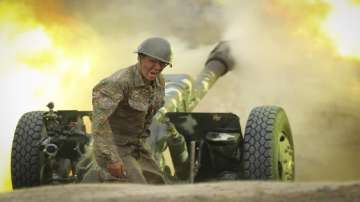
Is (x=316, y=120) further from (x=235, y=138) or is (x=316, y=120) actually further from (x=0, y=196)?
(x=0, y=196)

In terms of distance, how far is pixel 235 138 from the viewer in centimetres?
754

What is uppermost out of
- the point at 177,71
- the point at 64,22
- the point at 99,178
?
the point at 64,22

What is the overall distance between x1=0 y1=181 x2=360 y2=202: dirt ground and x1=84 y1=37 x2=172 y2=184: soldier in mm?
802

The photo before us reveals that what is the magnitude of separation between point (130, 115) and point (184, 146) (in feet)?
3.63

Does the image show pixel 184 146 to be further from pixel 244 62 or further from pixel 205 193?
pixel 244 62

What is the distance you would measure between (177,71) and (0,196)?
8067mm

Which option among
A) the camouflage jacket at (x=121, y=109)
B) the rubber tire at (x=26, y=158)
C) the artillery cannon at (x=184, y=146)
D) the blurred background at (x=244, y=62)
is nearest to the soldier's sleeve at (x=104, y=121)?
the camouflage jacket at (x=121, y=109)

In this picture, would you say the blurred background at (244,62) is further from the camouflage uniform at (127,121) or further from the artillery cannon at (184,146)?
the camouflage uniform at (127,121)

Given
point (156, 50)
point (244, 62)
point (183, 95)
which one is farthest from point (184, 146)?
point (244, 62)

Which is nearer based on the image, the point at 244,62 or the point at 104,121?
the point at 104,121

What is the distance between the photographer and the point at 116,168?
6156mm

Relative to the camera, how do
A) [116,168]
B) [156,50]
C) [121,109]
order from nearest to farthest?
[116,168] → [156,50] → [121,109]

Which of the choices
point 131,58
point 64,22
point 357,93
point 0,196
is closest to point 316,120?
point 357,93

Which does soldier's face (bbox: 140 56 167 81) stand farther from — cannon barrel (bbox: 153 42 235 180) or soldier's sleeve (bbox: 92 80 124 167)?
cannon barrel (bbox: 153 42 235 180)
